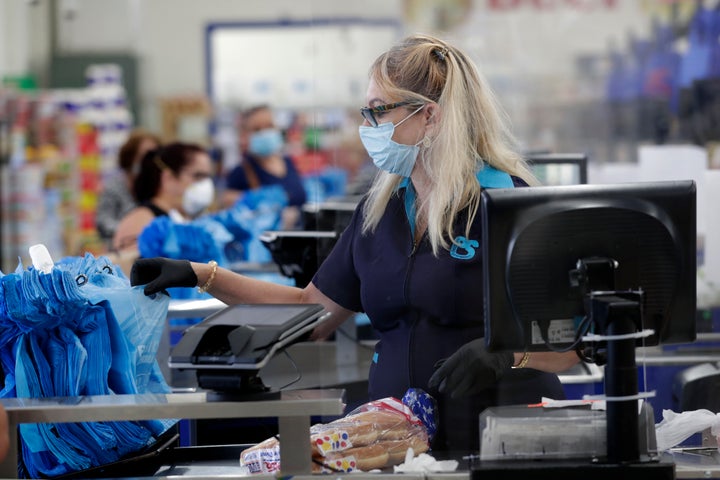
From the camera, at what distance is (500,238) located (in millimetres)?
1931

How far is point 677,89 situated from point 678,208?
5.72 m

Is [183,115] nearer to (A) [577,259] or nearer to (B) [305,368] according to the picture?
(B) [305,368]

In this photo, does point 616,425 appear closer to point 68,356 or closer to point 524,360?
point 524,360

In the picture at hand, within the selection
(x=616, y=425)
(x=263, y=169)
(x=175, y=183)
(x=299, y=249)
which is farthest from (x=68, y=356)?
(x=263, y=169)

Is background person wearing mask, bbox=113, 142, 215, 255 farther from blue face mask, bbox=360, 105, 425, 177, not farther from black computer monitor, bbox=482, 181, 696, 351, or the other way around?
black computer monitor, bbox=482, 181, 696, 351

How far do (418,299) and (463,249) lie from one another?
0.48ft

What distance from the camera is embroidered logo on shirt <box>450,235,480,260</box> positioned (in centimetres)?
246

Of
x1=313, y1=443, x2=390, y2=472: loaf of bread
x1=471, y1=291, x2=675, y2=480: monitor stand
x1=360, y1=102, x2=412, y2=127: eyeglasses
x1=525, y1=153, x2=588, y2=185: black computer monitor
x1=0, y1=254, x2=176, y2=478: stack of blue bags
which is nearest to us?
x1=471, y1=291, x2=675, y2=480: monitor stand

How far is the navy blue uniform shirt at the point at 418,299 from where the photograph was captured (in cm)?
245

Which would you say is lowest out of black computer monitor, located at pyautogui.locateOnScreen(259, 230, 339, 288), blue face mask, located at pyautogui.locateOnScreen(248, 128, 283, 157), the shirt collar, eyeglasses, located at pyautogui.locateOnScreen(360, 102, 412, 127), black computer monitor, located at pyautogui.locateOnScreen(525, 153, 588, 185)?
black computer monitor, located at pyautogui.locateOnScreen(259, 230, 339, 288)

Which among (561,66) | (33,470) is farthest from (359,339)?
(561,66)

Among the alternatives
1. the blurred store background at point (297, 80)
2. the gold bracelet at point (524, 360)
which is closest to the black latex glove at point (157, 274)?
the gold bracelet at point (524, 360)

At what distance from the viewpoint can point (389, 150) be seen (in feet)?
8.45

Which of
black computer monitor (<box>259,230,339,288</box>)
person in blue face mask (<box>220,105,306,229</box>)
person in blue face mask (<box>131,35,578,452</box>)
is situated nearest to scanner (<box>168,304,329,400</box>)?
person in blue face mask (<box>131,35,578,452</box>)
